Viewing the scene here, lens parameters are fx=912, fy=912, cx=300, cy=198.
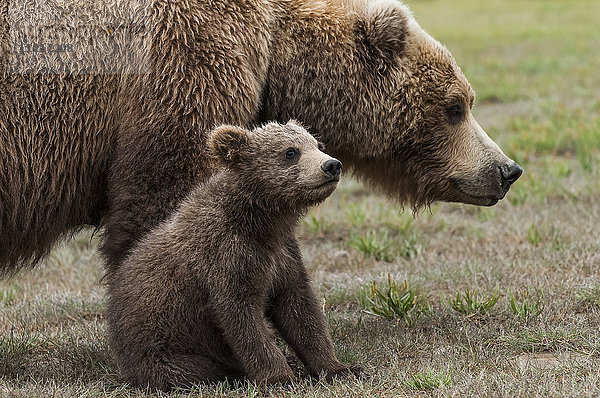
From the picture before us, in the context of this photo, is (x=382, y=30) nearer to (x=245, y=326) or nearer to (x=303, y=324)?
(x=303, y=324)

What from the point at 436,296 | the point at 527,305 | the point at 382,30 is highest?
the point at 382,30

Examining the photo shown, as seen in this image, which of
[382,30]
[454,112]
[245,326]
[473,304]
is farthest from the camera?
[473,304]

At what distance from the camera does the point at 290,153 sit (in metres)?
4.62

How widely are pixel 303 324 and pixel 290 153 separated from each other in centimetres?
91

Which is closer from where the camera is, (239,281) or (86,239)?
(239,281)

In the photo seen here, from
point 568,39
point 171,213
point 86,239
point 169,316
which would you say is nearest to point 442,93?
point 171,213

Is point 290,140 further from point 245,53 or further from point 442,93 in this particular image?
point 442,93

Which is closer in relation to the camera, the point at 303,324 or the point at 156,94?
the point at 303,324

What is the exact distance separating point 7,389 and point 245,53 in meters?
2.20

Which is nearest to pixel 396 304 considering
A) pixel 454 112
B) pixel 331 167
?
pixel 454 112

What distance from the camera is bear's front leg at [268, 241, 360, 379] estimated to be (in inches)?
188

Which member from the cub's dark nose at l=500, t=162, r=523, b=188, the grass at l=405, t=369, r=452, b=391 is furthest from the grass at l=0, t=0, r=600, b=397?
the cub's dark nose at l=500, t=162, r=523, b=188

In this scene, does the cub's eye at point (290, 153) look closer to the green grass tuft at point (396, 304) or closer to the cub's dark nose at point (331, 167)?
the cub's dark nose at point (331, 167)

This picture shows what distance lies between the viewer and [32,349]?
5699 mm
